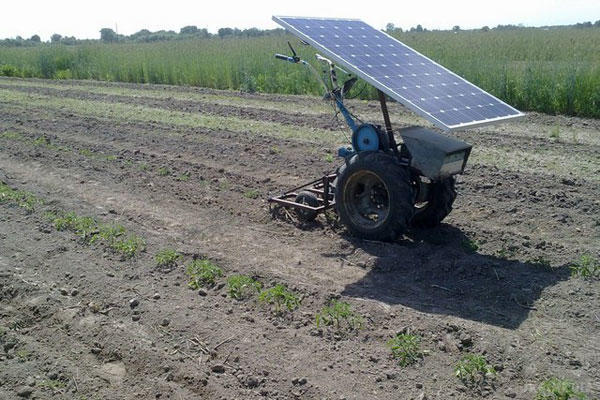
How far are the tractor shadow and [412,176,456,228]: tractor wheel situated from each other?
0.38 meters

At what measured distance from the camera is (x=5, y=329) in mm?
5668

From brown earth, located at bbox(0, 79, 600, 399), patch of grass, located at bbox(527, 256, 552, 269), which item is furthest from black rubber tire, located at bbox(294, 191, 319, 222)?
patch of grass, located at bbox(527, 256, 552, 269)

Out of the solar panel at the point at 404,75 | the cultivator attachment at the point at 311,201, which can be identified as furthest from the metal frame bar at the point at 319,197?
the solar panel at the point at 404,75

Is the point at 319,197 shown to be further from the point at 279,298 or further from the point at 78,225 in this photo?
the point at 78,225

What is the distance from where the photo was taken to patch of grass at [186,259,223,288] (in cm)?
654

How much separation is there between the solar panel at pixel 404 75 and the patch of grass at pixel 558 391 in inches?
102

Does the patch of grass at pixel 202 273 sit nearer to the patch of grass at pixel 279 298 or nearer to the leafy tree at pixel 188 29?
the patch of grass at pixel 279 298

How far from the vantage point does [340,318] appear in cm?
577

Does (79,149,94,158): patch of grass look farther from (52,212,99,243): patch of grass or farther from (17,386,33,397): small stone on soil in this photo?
(17,386,33,397): small stone on soil

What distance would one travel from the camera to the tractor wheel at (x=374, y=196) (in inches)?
281

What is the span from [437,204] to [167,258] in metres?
3.19

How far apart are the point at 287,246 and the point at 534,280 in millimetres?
2734

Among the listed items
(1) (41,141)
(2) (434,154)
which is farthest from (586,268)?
(1) (41,141)

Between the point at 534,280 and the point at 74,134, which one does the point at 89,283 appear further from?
the point at 74,134
